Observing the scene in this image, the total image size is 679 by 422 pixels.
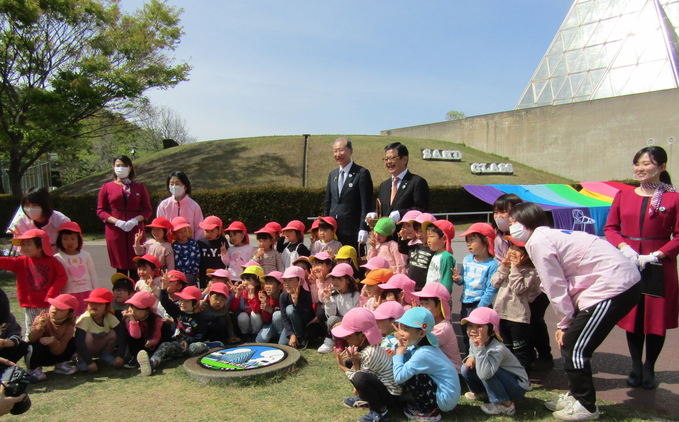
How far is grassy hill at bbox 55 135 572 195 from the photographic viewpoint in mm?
23734

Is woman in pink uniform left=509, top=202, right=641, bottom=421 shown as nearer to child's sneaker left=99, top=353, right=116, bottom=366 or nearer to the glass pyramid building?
child's sneaker left=99, top=353, right=116, bottom=366

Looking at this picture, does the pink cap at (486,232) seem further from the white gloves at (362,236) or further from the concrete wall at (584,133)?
the concrete wall at (584,133)

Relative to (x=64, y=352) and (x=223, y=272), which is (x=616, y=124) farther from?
(x=64, y=352)

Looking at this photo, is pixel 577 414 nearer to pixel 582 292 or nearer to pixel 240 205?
pixel 582 292

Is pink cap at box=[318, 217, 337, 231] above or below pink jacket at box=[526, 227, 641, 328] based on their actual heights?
above

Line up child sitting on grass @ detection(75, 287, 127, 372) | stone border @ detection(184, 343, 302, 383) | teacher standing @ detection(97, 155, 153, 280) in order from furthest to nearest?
teacher standing @ detection(97, 155, 153, 280) → child sitting on grass @ detection(75, 287, 127, 372) → stone border @ detection(184, 343, 302, 383)

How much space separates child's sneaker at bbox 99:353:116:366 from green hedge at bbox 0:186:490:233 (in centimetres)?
1294

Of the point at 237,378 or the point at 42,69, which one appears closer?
the point at 237,378

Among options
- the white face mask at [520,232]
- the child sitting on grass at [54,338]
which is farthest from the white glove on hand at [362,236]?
the child sitting on grass at [54,338]

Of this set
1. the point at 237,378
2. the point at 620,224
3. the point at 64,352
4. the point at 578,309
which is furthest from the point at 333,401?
the point at 620,224

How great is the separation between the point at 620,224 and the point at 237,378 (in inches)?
144

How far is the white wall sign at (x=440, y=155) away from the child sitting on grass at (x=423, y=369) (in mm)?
24970

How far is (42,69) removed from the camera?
19094mm

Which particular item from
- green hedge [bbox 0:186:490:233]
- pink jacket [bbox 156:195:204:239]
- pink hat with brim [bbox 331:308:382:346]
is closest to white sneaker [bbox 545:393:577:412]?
pink hat with brim [bbox 331:308:382:346]
